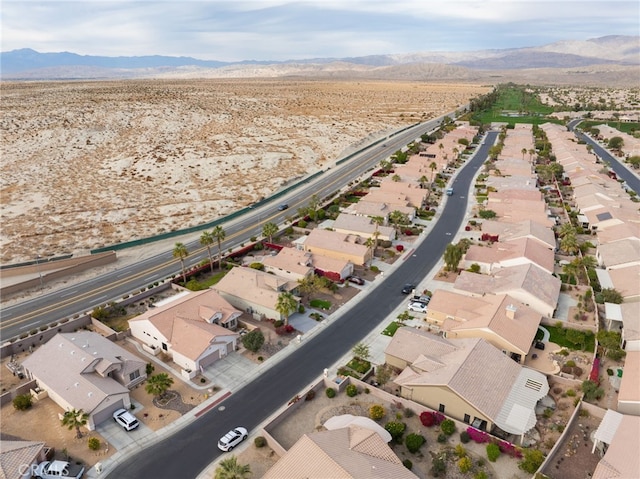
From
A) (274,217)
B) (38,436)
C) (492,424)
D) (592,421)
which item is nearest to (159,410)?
(38,436)

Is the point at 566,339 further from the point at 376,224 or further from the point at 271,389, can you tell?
the point at 376,224

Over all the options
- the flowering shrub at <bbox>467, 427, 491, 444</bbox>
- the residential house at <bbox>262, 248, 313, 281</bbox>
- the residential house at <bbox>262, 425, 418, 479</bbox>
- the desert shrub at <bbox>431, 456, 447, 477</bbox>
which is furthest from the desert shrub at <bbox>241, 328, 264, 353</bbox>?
the flowering shrub at <bbox>467, 427, 491, 444</bbox>

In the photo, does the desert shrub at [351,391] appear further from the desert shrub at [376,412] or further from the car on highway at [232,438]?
the car on highway at [232,438]

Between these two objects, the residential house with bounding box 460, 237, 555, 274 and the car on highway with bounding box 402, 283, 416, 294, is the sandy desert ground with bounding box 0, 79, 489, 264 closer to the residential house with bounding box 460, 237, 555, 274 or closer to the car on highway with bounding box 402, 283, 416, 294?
the car on highway with bounding box 402, 283, 416, 294

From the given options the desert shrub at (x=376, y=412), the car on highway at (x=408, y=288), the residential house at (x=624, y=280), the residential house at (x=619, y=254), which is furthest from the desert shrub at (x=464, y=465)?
the residential house at (x=619, y=254)

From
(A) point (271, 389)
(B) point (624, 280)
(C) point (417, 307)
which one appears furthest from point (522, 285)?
(A) point (271, 389)

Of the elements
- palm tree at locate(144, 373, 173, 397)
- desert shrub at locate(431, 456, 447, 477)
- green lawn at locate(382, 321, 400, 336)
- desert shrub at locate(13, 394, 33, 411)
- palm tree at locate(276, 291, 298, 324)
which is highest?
palm tree at locate(276, 291, 298, 324)
